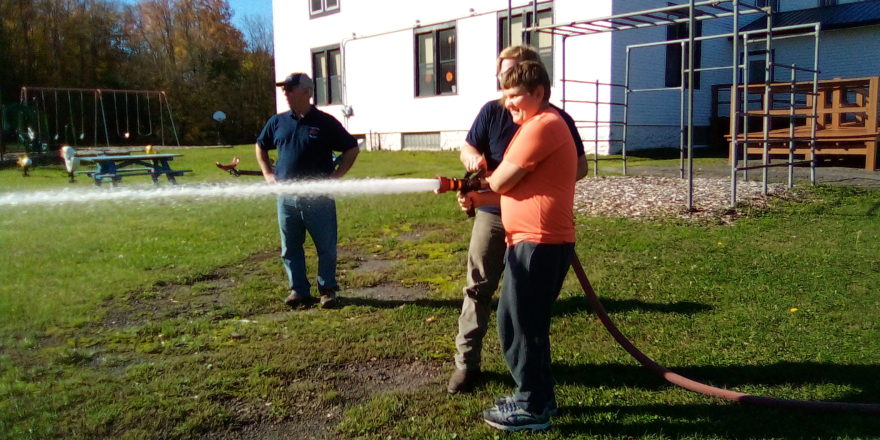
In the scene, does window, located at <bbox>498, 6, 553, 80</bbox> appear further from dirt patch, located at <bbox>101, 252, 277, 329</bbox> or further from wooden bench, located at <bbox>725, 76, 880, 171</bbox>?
dirt patch, located at <bbox>101, 252, 277, 329</bbox>

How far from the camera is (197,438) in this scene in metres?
3.63

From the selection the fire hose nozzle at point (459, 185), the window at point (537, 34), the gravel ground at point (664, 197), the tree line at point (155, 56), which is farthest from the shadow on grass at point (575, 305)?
the tree line at point (155, 56)

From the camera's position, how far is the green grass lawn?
3795 millimetres

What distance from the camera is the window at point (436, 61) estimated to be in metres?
22.4

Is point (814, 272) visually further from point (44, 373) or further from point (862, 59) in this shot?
point (862, 59)

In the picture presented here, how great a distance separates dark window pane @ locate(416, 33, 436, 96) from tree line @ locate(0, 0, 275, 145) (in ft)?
77.5

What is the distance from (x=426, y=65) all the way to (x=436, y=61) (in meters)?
0.70

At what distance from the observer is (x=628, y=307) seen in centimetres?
575

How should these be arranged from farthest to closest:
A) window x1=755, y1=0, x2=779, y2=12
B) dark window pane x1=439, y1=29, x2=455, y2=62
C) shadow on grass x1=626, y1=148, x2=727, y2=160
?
window x1=755, y1=0, x2=779, y2=12, dark window pane x1=439, y1=29, x2=455, y2=62, shadow on grass x1=626, y1=148, x2=727, y2=160

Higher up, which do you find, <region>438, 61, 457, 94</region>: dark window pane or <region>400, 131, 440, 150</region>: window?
<region>438, 61, 457, 94</region>: dark window pane

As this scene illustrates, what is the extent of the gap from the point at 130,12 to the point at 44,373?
4699 centimetres

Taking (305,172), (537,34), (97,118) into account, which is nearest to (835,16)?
(537,34)

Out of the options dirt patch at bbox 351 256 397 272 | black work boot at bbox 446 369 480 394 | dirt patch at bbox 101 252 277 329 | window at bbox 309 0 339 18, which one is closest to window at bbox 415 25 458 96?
window at bbox 309 0 339 18

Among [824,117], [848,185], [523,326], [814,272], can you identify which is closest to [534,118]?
[523,326]
